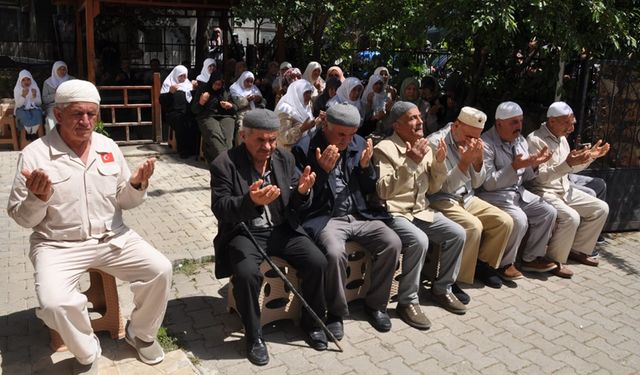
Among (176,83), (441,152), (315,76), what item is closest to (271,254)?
(441,152)

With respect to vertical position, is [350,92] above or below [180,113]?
above

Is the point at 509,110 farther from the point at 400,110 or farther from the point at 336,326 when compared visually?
the point at 336,326

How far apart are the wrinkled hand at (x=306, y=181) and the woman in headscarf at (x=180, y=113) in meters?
5.58

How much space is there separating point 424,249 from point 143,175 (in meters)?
2.12

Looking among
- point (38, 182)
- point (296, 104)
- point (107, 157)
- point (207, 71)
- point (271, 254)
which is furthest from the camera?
point (207, 71)

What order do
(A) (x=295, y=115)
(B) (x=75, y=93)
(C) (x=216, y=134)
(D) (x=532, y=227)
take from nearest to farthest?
(B) (x=75, y=93), (D) (x=532, y=227), (A) (x=295, y=115), (C) (x=216, y=134)

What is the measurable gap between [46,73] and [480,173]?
10.8m

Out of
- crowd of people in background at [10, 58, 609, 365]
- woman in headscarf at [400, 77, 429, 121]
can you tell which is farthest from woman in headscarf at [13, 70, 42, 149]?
crowd of people in background at [10, 58, 609, 365]

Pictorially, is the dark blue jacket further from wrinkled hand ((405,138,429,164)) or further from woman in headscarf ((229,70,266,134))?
woman in headscarf ((229,70,266,134))

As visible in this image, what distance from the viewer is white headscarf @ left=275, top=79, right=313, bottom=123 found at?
7336 millimetres

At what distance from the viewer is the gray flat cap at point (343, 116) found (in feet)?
13.4

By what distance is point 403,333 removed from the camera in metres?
4.18

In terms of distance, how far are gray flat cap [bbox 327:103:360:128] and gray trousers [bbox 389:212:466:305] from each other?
2.87 ft

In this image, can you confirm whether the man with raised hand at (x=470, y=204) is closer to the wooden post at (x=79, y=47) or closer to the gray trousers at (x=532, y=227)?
the gray trousers at (x=532, y=227)
